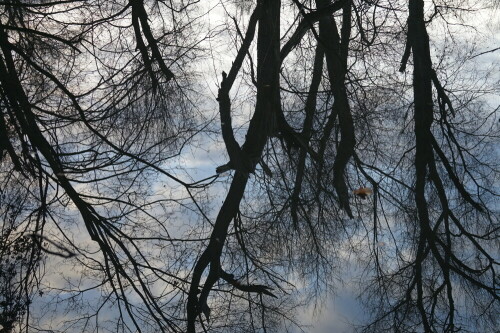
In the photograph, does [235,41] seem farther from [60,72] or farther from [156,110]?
[60,72]

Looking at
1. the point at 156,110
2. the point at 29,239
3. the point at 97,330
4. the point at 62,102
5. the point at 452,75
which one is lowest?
the point at 97,330

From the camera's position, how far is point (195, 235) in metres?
4.76

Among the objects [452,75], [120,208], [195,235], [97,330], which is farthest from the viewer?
[452,75]

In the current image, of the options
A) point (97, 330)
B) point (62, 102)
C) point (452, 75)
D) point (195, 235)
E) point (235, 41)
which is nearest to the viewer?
point (97, 330)

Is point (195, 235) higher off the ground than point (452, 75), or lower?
lower

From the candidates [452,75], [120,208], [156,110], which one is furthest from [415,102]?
[120,208]

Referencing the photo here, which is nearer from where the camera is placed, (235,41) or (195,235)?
(195,235)

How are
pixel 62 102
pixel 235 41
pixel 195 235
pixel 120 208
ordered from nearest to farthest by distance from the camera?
1. pixel 120 208
2. pixel 195 235
3. pixel 62 102
4. pixel 235 41

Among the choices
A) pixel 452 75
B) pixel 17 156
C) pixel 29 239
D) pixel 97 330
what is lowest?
pixel 97 330

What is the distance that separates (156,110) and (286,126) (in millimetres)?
1329

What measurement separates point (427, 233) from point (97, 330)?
10.1 feet

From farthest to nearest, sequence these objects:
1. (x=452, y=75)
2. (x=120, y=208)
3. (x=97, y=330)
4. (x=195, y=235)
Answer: (x=452, y=75) < (x=195, y=235) < (x=120, y=208) < (x=97, y=330)

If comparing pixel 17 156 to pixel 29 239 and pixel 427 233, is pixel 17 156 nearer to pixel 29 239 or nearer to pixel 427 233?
pixel 29 239

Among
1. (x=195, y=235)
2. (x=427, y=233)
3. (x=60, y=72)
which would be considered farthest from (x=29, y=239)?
(x=427, y=233)
